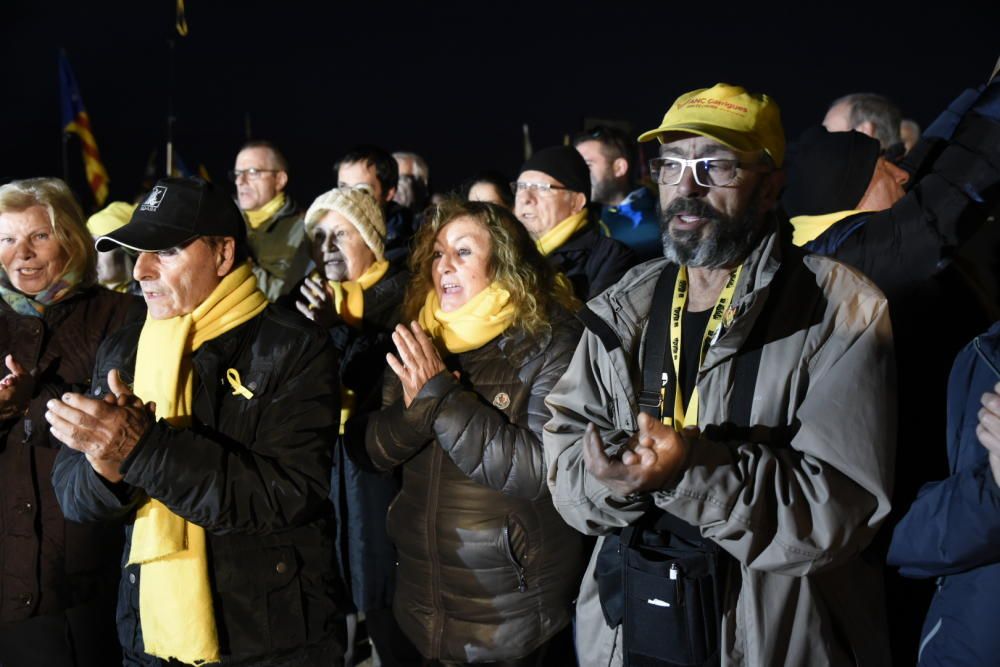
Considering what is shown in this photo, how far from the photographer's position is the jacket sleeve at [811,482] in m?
1.89

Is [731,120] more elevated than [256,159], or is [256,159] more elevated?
[256,159]

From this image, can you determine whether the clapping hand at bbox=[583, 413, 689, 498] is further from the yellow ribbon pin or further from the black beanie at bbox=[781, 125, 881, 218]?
the black beanie at bbox=[781, 125, 881, 218]

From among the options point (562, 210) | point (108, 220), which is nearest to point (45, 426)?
point (108, 220)

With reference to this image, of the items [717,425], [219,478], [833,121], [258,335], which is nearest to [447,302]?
[258,335]

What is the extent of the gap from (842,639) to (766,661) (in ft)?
0.77

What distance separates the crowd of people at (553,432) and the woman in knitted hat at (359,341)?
0.03m

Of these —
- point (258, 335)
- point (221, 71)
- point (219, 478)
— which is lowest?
point (219, 478)

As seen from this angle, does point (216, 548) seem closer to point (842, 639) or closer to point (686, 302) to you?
point (686, 302)

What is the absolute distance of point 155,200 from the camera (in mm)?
2811

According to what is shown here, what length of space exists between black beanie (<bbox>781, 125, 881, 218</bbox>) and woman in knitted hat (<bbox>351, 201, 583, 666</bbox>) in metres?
1.07

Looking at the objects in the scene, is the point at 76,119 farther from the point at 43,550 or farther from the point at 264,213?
the point at 43,550

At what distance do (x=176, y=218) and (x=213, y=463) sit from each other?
2.78ft

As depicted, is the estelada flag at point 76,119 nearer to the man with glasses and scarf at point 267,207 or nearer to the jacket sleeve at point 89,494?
the man with glasses and scarf at point 267,207

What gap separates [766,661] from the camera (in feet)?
6.38
